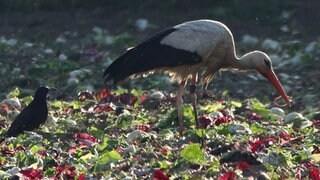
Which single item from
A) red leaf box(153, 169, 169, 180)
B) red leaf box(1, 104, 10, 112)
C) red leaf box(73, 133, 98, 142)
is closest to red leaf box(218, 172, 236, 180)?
red leaf box(153, 169, 169, 180)

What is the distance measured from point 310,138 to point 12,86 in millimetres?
6926

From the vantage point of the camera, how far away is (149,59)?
1208 cm

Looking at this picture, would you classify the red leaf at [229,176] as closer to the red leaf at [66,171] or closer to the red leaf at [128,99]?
the red leaf at [66,171]

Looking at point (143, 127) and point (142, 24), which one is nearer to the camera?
point (143, 127)

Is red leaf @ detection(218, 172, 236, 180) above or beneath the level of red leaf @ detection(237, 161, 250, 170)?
above

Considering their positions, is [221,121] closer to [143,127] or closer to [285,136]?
[143,127]

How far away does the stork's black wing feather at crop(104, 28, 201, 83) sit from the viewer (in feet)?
39.5

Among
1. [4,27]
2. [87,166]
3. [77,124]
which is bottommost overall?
[4,27]

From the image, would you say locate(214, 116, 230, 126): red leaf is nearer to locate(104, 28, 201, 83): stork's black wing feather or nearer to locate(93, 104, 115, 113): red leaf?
locate(104, 28, 201, 83): stork's black wing feather

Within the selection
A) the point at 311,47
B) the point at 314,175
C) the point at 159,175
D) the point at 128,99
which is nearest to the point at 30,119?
the point at 128,99

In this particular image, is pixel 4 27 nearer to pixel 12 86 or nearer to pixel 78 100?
pixel 12 86

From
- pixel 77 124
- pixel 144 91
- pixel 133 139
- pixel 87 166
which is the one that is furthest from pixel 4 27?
pixel 87 166

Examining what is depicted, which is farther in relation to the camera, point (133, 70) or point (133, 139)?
point (133, 70)

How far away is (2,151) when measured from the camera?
1014 cm
